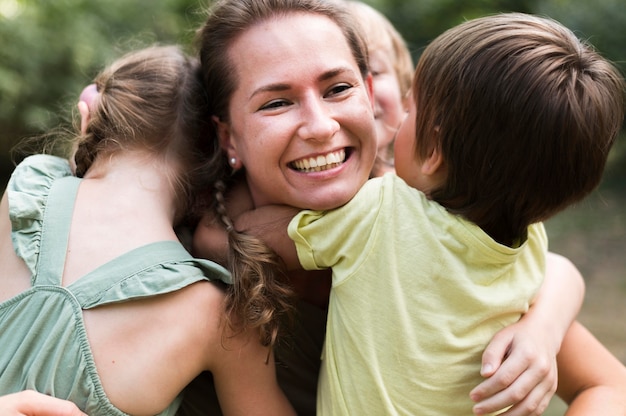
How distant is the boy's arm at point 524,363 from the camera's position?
208 centimetres

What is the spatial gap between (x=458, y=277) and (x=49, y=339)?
1.11m

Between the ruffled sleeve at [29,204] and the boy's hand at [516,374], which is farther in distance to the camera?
the ruffled sleeve at [29,204]

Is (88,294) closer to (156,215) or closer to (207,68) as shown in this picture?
(156,215)

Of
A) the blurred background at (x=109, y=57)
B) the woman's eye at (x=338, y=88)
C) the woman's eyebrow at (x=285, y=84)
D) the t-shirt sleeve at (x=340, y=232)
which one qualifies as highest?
the woman's eyebrow at (x=285, y=84)

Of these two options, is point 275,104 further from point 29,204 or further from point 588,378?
point 588,378

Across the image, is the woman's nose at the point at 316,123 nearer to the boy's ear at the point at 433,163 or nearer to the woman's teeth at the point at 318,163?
the woman's teeth at the point at 318,163

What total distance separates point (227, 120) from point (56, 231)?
0.64 metres

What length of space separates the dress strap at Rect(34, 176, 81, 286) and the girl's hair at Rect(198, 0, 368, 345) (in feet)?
1.51

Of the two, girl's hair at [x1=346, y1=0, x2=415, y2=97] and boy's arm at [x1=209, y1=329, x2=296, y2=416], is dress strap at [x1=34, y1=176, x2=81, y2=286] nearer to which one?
boy's arm at [x1=209, y1=329, x2=296, y2=416]

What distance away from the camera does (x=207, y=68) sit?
8.33ft

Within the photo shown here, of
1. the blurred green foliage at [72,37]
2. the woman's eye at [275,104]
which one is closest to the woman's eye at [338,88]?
the woman's eye at [275,104]

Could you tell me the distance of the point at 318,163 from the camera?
7.66 ft

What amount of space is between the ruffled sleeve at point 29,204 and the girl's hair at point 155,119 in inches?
6.3

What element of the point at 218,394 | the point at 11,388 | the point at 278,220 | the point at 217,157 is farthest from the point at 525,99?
the point at 11,388
